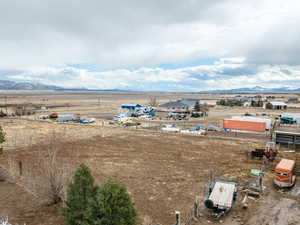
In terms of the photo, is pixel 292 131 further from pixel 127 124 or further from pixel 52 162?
pixel 127 124

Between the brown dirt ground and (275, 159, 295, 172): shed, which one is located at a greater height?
(275, 159, 295, 172): shed

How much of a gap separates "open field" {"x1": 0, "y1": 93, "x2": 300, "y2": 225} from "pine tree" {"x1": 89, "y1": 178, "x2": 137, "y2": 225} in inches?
175

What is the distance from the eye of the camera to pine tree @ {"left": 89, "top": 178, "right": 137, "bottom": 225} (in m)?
6.66

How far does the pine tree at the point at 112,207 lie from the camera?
6660 mm

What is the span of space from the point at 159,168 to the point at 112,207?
11.7m

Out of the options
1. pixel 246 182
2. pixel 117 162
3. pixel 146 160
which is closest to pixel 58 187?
pixel 117 162

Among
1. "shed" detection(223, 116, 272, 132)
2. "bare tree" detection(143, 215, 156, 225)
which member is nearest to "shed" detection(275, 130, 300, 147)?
"shed" detection(223, 116, 272, 132)

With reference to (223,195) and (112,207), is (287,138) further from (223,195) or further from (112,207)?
(112,207)

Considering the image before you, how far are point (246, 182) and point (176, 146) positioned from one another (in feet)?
38.8

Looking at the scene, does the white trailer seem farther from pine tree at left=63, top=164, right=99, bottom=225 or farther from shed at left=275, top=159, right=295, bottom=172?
pine tree at left=63, top=164, right=99, bottom=225

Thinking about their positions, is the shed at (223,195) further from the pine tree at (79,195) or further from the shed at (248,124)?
the shed at (248,124)

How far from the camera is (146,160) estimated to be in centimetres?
2036

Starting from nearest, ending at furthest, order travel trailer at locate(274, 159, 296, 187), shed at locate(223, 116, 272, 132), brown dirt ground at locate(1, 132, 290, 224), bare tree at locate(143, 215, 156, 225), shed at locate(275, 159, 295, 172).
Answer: bare tree at locate(143, 215, 156, 225)
brown dirt ground at locate(1, 132, 290, 224)
travel trailer at locate(274, 159, 296, 187)
shed at locate(275, 159, 295, 172)
shed at locate(223, 116, 272, 132)

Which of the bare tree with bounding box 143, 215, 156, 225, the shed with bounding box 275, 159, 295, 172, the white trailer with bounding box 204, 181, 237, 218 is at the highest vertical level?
the shed with bounding box 275, 159, 295, 172
